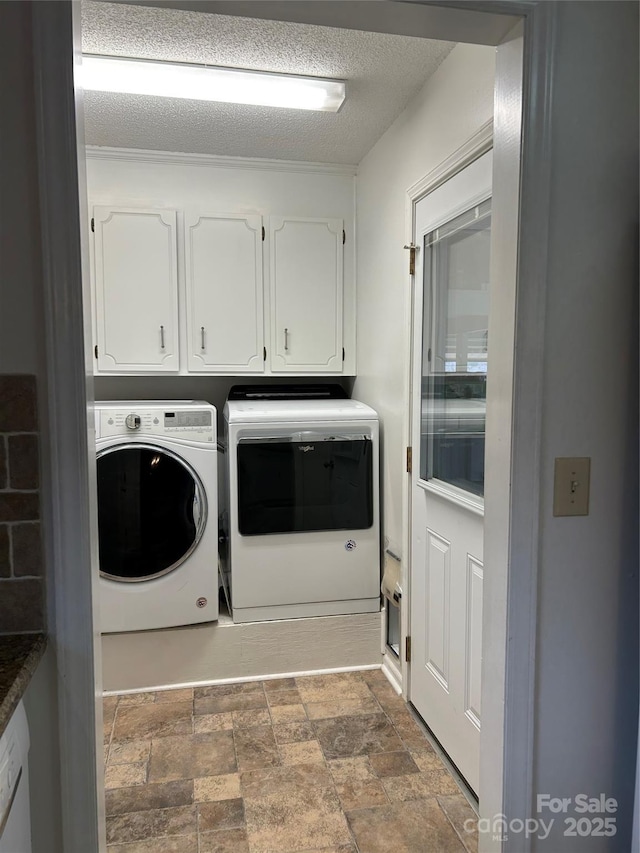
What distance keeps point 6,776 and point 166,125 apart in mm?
2560

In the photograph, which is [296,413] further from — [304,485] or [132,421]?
→ [132,421]

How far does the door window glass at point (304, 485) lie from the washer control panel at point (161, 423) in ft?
0.62

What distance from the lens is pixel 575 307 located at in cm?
112

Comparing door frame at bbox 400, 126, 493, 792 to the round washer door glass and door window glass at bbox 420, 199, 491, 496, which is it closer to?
door window glass at bbox 420, 199, 491, 496

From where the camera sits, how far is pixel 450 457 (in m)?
2.07

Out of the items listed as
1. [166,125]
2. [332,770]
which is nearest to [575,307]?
[332,770]

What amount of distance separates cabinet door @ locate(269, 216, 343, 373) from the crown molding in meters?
0.27

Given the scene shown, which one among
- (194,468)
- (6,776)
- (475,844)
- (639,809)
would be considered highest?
(194,468)

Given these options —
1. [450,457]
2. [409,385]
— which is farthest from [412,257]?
[450,457]

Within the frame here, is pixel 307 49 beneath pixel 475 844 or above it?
above

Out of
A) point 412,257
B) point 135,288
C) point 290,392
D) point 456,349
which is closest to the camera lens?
point 456,349

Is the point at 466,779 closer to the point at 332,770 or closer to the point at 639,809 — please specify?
the point at 332,770

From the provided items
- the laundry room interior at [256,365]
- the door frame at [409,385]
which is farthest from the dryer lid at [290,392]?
the door frame at [409,385]

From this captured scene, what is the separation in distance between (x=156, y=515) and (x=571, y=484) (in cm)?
190
